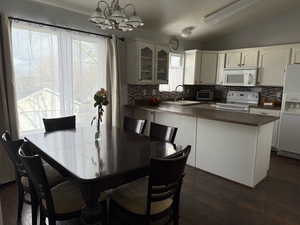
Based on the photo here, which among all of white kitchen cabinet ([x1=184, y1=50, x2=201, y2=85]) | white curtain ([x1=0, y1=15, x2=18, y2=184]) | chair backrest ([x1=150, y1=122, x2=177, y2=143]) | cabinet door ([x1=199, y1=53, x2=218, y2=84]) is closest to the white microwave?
cabinet door ([x1=199, y1=53, x2=218, y2=84])

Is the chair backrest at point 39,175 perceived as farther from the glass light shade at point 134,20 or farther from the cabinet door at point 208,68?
the cabinet door at point 208,68

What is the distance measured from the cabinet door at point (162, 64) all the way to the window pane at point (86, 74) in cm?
108

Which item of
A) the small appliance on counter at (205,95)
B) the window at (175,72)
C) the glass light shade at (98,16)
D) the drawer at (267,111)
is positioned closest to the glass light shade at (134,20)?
the glass light shade at (98,16)

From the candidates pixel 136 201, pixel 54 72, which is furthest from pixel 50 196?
pixel 54 72

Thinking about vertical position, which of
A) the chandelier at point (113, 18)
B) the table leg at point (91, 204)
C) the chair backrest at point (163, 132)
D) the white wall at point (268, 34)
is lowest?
the table leg at point (91, 204)

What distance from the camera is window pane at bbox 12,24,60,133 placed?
270 centimetres

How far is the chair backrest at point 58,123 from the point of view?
2.56 meters

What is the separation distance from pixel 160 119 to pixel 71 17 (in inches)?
85.0

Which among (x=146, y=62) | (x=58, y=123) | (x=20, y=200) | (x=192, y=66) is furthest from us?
(x=192, y=66)

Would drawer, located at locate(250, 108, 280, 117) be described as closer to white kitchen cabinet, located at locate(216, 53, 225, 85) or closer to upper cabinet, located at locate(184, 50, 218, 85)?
white kitchen cabinet, located at locate(216, 53, 225, 85)

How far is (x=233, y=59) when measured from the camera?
4.77 meters

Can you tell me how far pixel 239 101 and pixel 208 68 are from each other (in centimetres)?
109

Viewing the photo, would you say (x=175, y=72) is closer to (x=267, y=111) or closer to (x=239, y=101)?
(x=239, y=101)

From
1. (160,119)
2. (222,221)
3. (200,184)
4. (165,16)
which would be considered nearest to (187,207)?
(222,221)
